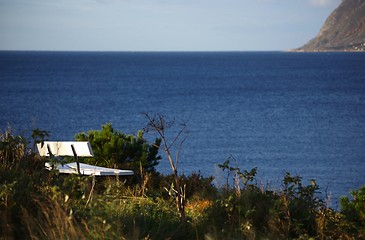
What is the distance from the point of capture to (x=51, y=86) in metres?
87.7

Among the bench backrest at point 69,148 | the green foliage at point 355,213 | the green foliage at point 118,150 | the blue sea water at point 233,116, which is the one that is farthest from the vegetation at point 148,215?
the green foliage at point 118,150

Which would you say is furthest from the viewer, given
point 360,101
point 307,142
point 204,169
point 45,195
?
point 360,101

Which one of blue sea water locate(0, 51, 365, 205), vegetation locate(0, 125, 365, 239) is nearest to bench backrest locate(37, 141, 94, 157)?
blue sea water locate(0, 51, 365, 205)

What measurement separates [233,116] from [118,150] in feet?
133

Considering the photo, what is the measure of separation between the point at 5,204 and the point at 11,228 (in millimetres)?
252

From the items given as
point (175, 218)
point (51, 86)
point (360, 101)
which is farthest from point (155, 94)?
point (175, 218)

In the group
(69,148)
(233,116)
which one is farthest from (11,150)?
(233,116)

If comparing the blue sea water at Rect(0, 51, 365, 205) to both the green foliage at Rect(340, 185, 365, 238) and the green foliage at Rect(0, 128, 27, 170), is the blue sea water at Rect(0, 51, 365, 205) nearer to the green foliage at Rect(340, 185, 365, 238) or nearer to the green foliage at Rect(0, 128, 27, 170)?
the green foliage at Rect(0, 128, 27, 170)

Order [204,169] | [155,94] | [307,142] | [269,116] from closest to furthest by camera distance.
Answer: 1. [204,169]
2. [307,142]
3. [269,116]
4. [155,94]

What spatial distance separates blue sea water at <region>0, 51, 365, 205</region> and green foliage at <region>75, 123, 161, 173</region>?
1327mm

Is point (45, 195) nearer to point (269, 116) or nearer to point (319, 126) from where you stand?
point (319, 126)

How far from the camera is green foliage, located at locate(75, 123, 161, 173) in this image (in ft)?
38.1

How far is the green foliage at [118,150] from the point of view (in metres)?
11.6

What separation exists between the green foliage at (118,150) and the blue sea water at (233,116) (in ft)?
4.35
